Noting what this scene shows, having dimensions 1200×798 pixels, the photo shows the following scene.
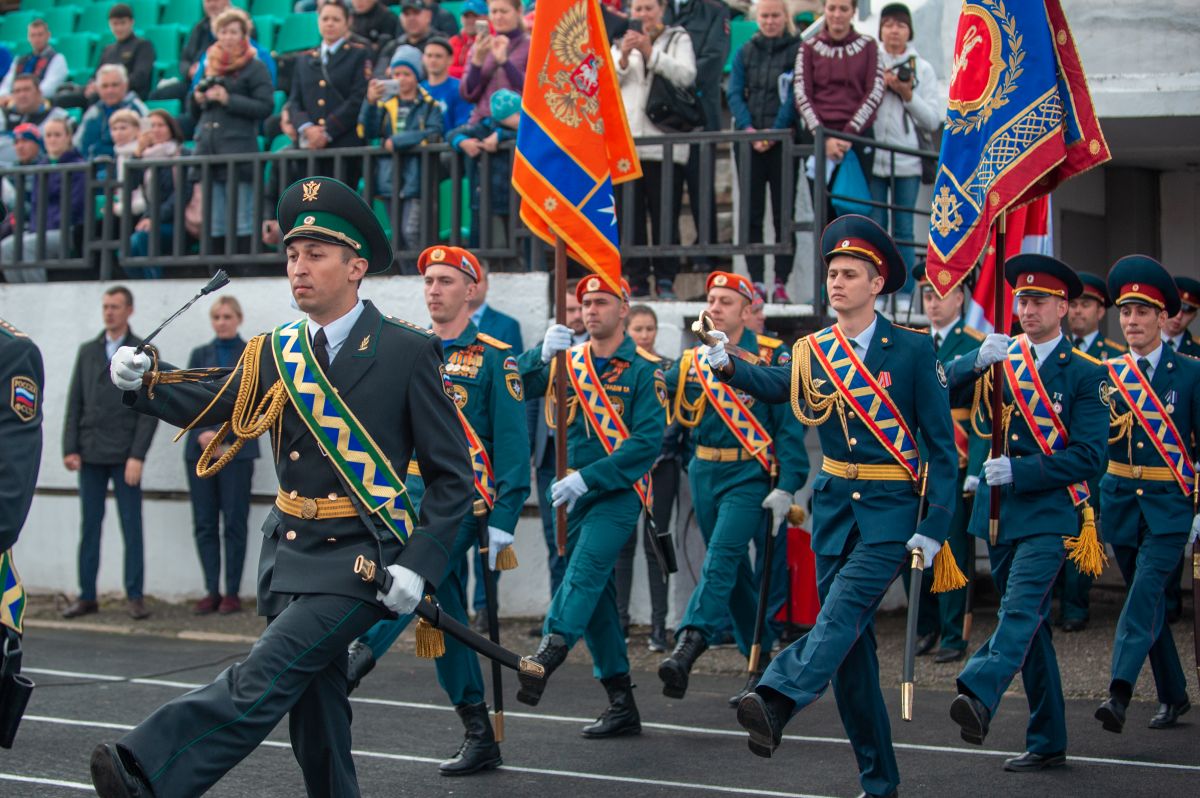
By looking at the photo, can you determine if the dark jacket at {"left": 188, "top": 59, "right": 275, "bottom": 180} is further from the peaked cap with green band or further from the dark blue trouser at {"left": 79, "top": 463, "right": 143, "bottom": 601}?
the peaked cap with green band

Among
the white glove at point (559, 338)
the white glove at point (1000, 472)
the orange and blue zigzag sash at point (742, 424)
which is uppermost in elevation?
the white glove at point (559, 338)

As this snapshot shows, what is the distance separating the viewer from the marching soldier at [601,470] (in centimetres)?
753

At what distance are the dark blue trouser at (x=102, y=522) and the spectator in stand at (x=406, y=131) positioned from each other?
252 cm

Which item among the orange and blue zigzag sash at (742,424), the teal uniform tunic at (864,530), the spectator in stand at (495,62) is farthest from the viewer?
the spectator in stand at (495,62)

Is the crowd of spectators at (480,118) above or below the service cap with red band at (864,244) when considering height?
above

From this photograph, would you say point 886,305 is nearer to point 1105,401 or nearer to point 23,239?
point 1105,401

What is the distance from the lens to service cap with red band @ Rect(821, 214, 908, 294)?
6.48m

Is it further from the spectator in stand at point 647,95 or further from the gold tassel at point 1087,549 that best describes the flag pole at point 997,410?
the spectator in stand at point 647,95

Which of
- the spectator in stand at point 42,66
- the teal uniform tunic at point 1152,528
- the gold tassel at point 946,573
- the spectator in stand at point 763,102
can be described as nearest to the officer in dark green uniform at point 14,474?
the gold tassel at point 946,573

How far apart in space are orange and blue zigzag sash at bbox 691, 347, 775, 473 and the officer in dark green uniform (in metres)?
4.39

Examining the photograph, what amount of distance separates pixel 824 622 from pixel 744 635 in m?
2.91

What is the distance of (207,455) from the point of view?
507 cm

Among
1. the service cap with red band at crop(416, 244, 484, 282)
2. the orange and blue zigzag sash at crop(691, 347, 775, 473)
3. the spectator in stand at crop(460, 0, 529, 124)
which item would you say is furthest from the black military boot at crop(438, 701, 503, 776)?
the spectator in stand at crop(460, 0, 529, 124)

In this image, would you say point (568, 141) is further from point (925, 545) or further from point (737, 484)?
point (925, 545)
